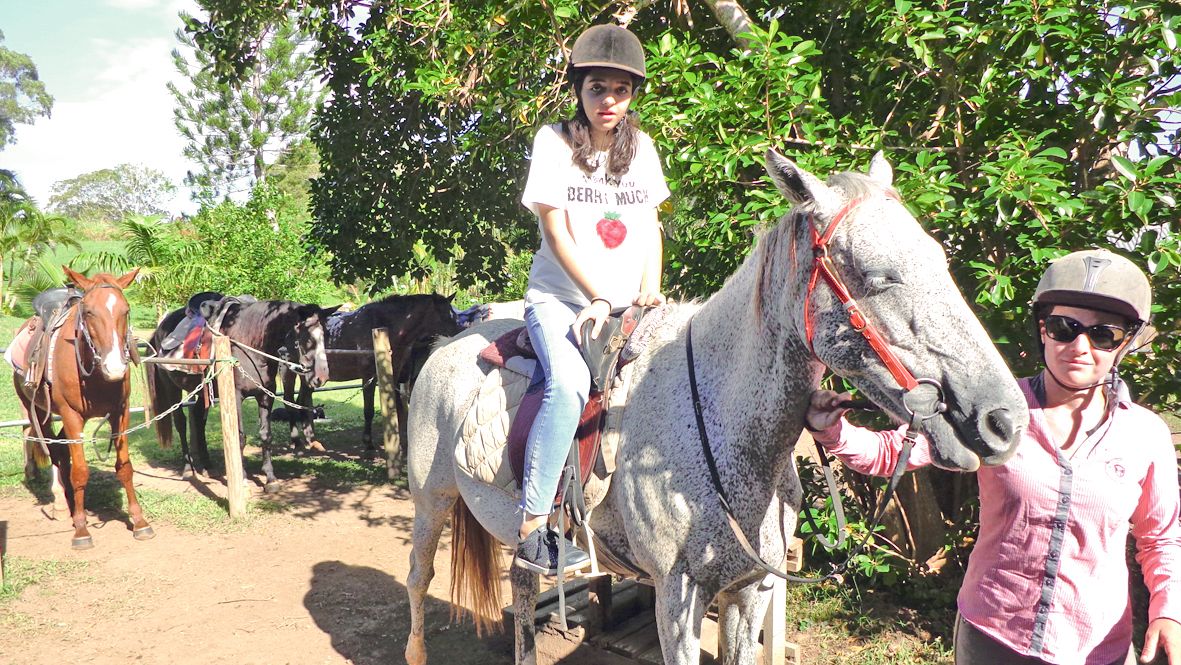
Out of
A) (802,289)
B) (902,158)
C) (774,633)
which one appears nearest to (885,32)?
(902,158)

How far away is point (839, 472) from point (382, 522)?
440 centimetres

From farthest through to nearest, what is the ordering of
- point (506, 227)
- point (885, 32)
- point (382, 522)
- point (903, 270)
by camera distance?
point (506, 227)
point (382, 522)
point (885, 32)
point (903, 270)

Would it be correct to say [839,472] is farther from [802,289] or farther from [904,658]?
[802,289]

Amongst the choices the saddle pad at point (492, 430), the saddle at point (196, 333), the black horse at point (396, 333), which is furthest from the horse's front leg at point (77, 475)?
the saddle pad at point (492, 430)

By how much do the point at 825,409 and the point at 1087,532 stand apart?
0.69 metres

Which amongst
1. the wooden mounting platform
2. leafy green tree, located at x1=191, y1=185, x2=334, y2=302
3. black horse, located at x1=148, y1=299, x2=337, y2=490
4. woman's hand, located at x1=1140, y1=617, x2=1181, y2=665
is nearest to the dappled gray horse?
woman's hand, located at x1=1140, y1=617, x2=1181, y2=665

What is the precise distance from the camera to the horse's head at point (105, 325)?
6312mm

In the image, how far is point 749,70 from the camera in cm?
384

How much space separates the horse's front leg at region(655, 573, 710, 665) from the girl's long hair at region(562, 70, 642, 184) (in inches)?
57.9

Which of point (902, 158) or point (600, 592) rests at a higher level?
point (902, 158)

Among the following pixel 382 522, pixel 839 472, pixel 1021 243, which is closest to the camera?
pixel 1021 243

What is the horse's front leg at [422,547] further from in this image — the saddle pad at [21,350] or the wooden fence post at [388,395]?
the saddle pad at [21,350]

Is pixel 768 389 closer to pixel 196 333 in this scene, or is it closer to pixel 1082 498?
pixel 1082 498

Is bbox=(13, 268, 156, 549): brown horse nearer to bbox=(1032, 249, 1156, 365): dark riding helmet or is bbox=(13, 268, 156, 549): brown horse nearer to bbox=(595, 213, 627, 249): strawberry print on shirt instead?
bbox=(595, 213, 627, 249): strawberry print on shirt
